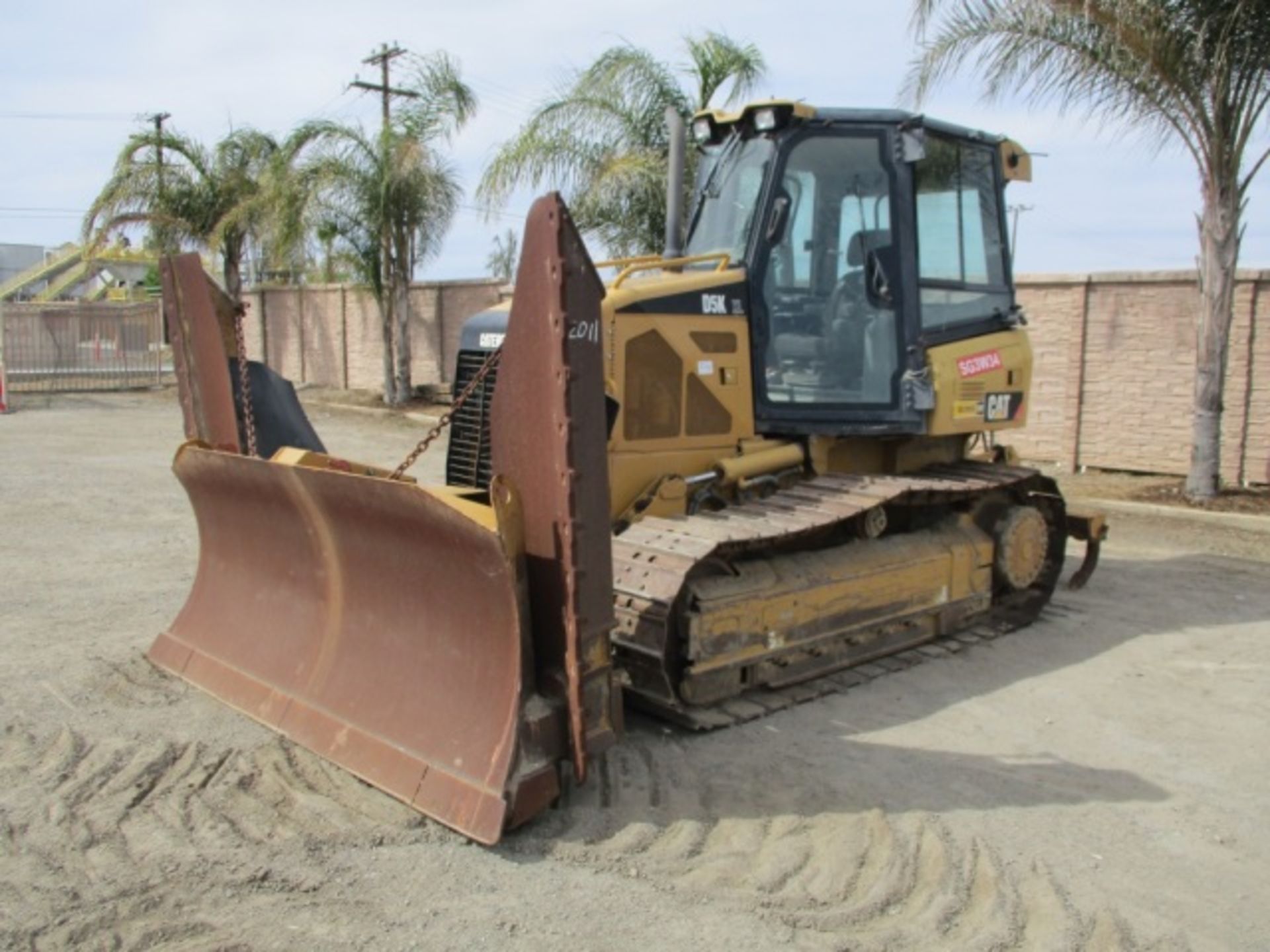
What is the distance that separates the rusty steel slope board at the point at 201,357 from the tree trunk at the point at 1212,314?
27.6 ft

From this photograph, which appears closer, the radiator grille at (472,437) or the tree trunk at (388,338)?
the radiator grille at (472,437)

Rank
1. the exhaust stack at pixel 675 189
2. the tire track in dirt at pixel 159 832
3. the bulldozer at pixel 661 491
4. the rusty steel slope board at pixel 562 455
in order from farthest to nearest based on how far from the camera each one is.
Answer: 1. the exhaust stack at pixel 675 189
2. the bulldozer at pixel 661 491
3. the rusty steel slope board at pixel 562 455
4. the tire track in dirt at pixel 159 832

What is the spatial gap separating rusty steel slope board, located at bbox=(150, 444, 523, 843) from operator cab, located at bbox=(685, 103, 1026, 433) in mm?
2341

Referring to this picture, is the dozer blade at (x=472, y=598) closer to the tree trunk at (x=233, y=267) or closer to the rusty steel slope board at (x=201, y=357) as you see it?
the rusty steel slope board at (x=201, y=357)

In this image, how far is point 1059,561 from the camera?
722 cm

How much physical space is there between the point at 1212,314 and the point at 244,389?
330 inches

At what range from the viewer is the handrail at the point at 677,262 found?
5.85 meters

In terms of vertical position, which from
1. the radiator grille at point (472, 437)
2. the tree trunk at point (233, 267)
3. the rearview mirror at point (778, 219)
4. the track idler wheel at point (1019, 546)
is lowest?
the track idler wheel at point (1019, 546)

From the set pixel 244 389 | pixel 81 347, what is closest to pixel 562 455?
pixel 244 389

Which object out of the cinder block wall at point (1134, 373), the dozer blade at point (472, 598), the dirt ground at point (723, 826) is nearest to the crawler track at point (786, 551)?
the dirt ground at point (723, 826)

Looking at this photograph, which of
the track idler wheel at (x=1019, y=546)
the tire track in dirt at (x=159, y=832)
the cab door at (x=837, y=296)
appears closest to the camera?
the tire track in dirt at (x=159, y=832)

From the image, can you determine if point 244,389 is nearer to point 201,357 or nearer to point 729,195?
point 201,357

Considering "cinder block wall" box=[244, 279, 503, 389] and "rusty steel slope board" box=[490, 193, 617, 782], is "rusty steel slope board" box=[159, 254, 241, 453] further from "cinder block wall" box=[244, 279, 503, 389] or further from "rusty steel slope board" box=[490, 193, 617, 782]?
"cinder block wall" box=[244, 279, 503, 389]

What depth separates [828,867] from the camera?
12.1ft
